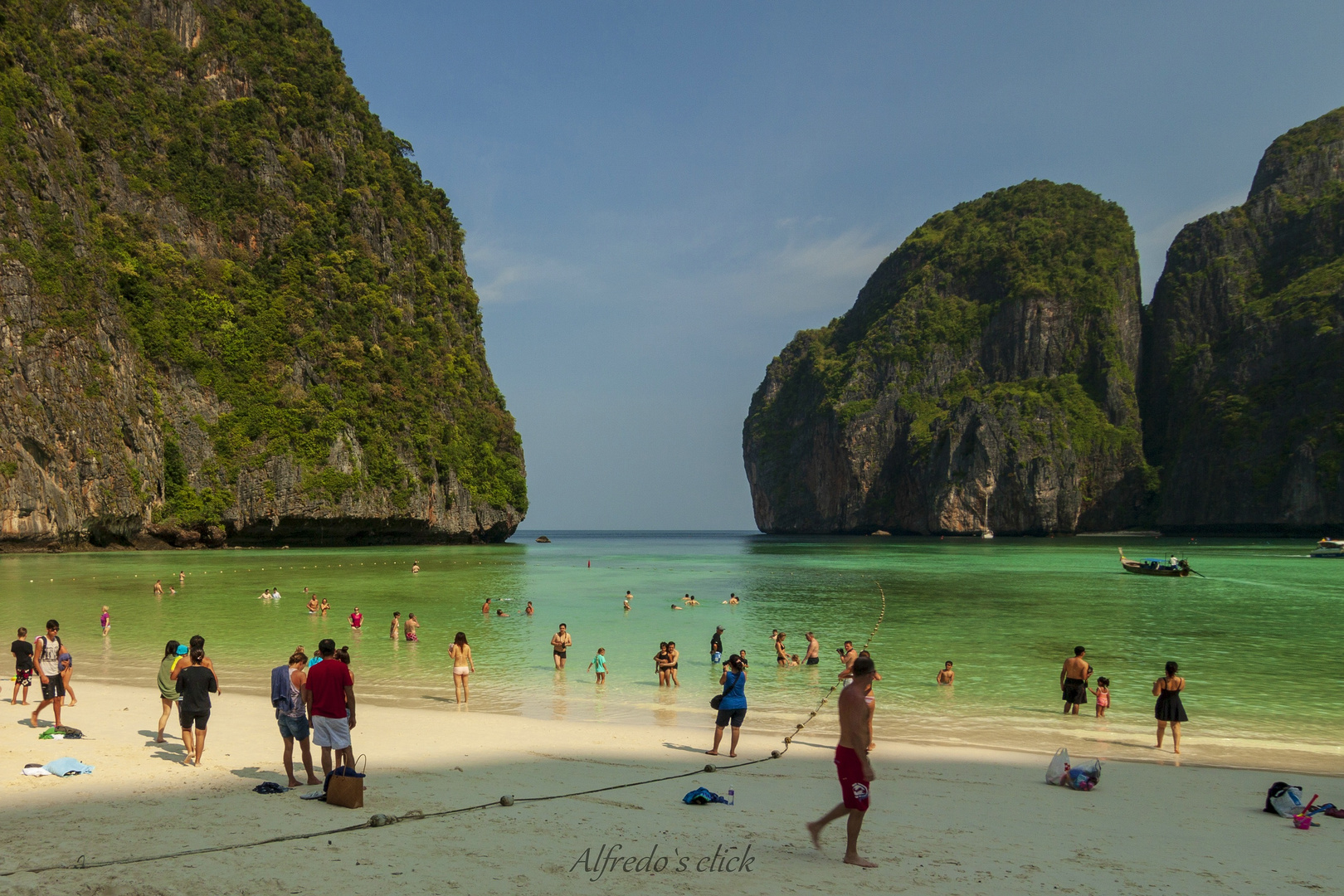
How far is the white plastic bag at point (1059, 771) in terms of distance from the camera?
34.1ft

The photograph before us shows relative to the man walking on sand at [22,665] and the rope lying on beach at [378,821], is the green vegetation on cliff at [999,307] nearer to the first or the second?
the rope lying on beach at [378,821]

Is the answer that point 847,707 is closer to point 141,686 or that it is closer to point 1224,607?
point 141,686

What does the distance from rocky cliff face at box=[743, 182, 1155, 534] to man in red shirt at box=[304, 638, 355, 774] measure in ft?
445

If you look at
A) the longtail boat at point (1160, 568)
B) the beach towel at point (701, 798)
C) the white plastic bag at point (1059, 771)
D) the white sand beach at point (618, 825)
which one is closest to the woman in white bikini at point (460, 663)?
the white sand beach at point (618, 825)

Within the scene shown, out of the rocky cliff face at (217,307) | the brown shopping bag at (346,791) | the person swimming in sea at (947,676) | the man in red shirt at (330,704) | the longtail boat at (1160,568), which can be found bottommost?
the longtail boat at (1160,568)

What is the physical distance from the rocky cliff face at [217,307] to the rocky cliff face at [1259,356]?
104 meters

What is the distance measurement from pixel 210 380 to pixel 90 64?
3162 centimetres

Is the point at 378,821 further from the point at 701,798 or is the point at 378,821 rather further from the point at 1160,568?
the point at 1160,568

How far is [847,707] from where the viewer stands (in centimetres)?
675

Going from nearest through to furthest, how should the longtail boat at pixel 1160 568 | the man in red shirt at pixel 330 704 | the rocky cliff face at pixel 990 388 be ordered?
the man in red shirt at pixel 330 704 → the longtail boat at pixel 1160 568 → the rocky cliff face at pixel 990 388

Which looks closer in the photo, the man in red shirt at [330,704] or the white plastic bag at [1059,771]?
the man in red shirt at [330,704]

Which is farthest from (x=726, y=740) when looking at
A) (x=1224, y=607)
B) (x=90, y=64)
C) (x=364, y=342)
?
(x=90, y=64)

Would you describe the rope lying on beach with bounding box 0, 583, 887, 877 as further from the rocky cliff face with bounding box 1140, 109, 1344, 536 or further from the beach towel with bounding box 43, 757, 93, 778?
the rocky cliff face with bounding box 1140, 109, 1344, 536

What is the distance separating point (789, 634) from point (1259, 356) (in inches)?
5208
